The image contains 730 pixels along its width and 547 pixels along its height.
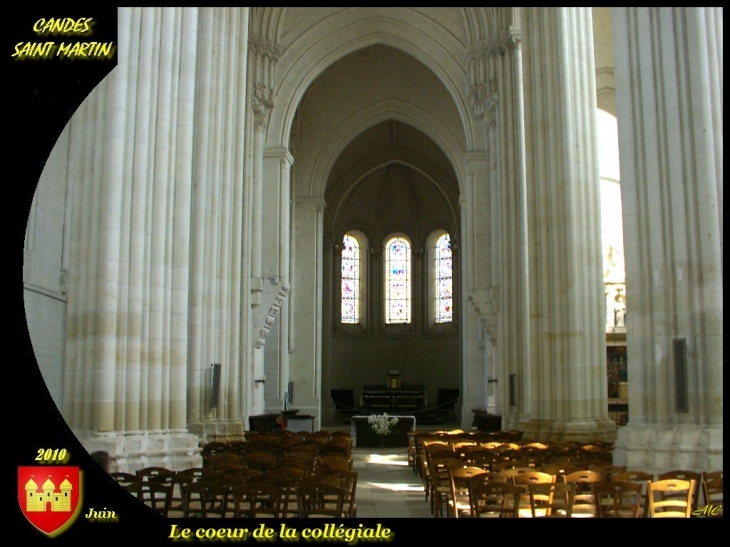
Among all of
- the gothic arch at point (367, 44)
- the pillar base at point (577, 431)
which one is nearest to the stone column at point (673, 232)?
the pillar base at point (577, 431)

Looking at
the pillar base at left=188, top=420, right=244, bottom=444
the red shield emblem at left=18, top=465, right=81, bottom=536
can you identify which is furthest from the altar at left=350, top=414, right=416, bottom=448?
the red shield emblem at left=18, top=465, right=81, bottom=536

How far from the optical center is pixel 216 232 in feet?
55.4

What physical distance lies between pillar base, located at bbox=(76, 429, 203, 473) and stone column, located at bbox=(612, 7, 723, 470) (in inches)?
219

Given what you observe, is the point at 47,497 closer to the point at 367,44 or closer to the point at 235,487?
the point at 235,487

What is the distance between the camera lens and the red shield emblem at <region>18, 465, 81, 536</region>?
599 centimetres

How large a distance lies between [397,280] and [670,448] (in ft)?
123

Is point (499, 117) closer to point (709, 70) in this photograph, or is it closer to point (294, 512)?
point (709, 70)

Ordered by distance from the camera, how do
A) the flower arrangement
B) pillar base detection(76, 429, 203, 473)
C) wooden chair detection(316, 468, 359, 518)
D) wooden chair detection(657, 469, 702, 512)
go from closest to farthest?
wooden chair detection(657, 469, 702, 512)
wooden chair detection(316, 468, 359, 518)
pillar base detection(76, 429, 203, 473)
the flower arrangement

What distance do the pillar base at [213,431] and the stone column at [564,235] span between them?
6.01 m

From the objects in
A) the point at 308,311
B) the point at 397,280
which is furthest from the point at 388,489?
the point at 397,280

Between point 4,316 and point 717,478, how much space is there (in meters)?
6.57

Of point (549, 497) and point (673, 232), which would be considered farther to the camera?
point (673, 232)

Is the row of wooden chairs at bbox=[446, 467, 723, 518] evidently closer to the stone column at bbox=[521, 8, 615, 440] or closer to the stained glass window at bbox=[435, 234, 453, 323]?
the stone column at bbox=[521, 8, 615, 440]
